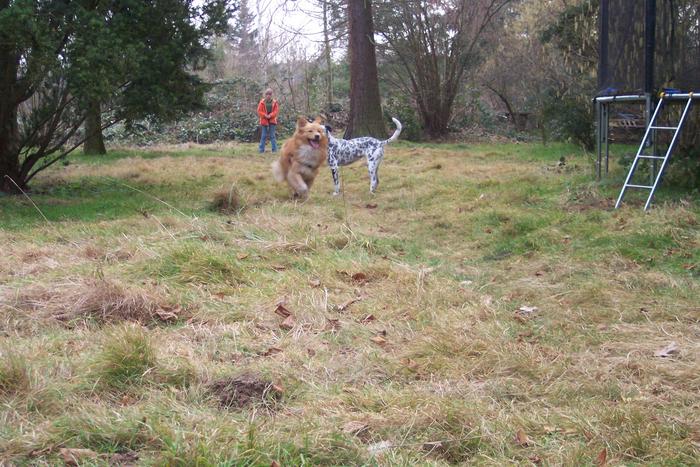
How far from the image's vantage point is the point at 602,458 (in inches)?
114

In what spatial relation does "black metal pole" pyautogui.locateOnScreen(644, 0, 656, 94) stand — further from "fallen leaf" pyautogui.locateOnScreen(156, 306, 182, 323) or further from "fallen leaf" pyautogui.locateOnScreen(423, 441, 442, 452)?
"fallen leaf" pyautogui.locateOnScreen(423, 441, 442, 452)

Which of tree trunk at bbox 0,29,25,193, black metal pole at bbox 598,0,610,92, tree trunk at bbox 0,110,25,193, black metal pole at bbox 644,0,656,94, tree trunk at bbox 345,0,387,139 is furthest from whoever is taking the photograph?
tree trunk at bbox 345,0,387,139

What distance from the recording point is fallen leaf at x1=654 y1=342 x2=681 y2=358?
162 inches

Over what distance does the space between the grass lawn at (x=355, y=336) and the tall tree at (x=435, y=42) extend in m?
12.8

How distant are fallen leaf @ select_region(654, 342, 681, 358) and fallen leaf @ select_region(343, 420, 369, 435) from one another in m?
1.91

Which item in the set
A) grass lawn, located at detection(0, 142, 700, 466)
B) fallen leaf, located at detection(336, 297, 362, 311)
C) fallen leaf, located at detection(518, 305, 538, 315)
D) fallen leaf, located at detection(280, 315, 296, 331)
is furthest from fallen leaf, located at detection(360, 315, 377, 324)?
fallen leaf, located at detection(518, 305, 538, 315)

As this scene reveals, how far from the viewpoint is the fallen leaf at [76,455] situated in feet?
9.23

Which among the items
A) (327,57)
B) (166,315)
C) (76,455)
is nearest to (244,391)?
(76,455)

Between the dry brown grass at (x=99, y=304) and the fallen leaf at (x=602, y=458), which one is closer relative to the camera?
the fallen leaf at (x=602, y=458)

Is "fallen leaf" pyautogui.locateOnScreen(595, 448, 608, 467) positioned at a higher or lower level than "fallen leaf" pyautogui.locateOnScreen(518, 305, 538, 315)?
higher

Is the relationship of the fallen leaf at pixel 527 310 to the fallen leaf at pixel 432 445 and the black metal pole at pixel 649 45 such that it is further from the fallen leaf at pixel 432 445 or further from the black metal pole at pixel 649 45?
the black metal pole at pixel 649 45

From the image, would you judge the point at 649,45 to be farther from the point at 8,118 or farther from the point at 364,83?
the point at 364,83

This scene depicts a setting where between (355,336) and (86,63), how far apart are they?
6270 mm

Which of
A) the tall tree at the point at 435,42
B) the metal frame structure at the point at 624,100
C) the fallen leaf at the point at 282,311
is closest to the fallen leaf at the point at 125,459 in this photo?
the fallen leaf at the point at 282,311
